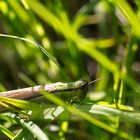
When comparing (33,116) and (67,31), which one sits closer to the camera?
(33,116)

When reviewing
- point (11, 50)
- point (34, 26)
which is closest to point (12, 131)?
point (34, 26)

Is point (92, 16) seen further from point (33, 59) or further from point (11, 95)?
point (11, 95)

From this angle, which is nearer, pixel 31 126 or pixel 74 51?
pixel 31 126

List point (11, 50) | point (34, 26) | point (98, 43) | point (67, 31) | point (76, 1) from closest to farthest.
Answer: point (67, 31), point (34, 26), point (98, 43), point (11, 50), point (76, 1)

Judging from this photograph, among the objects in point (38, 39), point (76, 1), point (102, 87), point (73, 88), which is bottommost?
point (102, 87)

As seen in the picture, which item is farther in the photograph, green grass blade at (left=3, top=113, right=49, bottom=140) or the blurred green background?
the blurred green background

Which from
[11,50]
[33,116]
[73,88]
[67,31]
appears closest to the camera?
[33,116]

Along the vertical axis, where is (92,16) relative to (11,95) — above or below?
above

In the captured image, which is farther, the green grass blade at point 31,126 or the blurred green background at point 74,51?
the blurred green background at point 74,51
